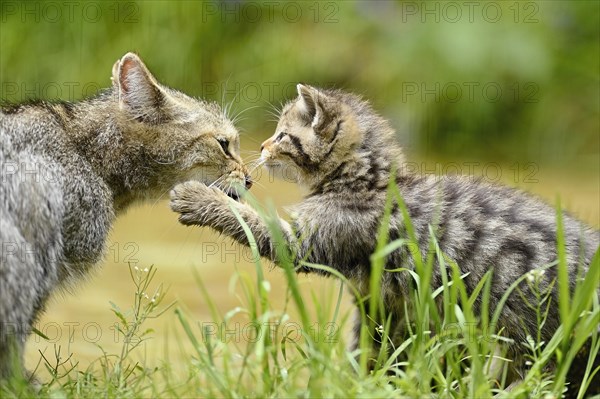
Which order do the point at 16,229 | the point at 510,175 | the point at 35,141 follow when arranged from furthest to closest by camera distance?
the point at 510,175 → the point at 35,141 → the point at 16,229

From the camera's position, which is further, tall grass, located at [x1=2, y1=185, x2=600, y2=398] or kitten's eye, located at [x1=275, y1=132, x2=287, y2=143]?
kitten's eye, located at [x1=275, y1=132, x2=287, y2=143]

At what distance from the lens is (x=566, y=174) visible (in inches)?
375

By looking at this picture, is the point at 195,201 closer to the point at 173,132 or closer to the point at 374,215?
the point at 173,132

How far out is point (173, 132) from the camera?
5.04 metres

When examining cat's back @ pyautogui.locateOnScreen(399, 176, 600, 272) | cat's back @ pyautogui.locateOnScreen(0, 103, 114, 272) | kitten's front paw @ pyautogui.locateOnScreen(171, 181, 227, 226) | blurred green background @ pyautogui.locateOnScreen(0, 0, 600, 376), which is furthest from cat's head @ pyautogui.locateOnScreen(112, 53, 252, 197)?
blurred green background @ pyautogui.locateOnScreen(0, 0, 600, 376)

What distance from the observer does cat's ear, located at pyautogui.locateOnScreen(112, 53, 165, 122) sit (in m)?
4.91

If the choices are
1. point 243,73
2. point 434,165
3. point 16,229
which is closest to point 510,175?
point 434,165

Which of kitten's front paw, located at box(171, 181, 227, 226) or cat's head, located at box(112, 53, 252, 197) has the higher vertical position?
cat's head, located at box(112, 53, 252, 197)

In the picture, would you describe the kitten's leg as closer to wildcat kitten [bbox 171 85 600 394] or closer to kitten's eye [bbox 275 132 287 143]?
wildcat kitten [bbox 171 85 600 394]

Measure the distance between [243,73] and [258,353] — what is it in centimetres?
686

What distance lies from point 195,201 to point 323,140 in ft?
2.32

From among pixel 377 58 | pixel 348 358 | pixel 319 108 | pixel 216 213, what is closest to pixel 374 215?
pixel 319 108

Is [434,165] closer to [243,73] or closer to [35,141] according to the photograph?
[243,73]

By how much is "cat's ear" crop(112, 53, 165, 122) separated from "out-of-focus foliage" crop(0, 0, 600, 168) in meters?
4.60
